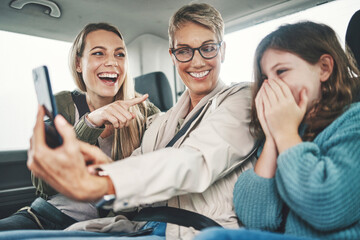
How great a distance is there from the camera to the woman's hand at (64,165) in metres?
0.61

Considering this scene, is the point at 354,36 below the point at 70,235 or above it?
above

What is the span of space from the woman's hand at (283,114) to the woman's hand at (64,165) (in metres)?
0.56

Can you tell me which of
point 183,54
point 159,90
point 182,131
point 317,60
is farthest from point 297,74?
point 159,90

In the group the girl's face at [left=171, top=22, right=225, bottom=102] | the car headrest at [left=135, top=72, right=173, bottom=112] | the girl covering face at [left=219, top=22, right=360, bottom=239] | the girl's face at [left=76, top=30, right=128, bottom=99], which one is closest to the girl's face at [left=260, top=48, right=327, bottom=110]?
the girl covering face at [left=219, top=22, right=360, bottom=239]

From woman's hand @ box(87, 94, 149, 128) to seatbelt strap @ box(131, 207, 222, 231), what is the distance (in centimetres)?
44

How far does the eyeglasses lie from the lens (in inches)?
53.5

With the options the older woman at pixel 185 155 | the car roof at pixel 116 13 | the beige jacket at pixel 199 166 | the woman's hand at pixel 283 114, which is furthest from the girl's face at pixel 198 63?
the car roof at pixel 116 13

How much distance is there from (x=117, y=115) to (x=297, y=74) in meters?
0.81

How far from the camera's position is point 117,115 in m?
1.30

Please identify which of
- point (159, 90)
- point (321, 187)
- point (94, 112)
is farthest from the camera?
→ point (159, 90)

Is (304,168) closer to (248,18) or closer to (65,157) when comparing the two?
(65,157)

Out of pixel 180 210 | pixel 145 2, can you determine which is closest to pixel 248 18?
pixel 145 2

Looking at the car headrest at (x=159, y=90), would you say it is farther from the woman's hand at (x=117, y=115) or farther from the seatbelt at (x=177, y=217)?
the seatbelt at (x=177, y=217)

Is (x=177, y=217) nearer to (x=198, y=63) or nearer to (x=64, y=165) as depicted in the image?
(x=64, y=165)
